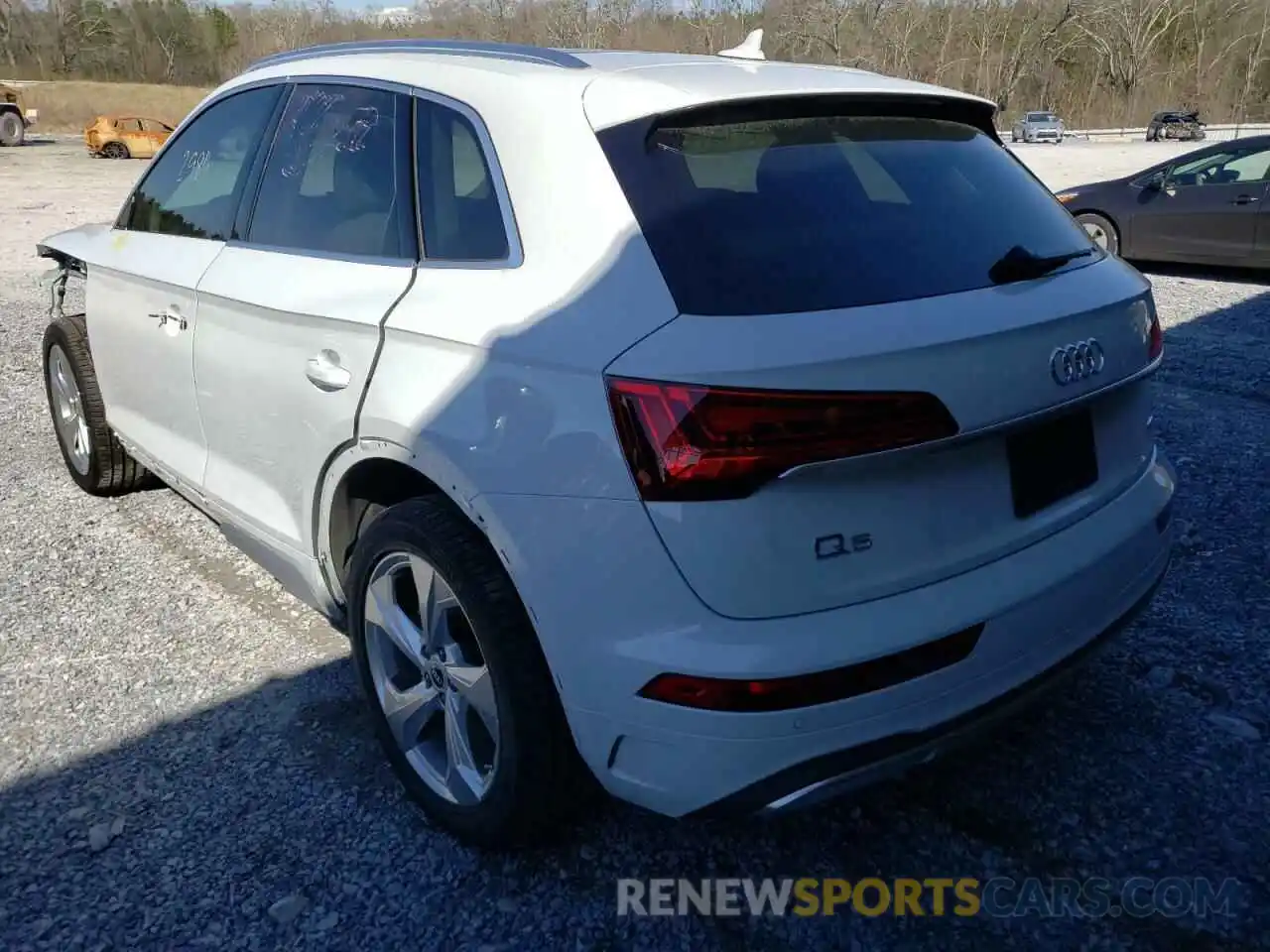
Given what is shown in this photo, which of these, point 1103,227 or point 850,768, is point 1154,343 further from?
point 1103,227

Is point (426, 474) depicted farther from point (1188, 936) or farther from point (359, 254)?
point (1188, 936)

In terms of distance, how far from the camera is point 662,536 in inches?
72.5

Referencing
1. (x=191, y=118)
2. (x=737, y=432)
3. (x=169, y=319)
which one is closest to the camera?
(x=737, y=432)

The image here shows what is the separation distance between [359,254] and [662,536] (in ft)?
4.27

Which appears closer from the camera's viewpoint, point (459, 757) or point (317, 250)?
point (459, 757)

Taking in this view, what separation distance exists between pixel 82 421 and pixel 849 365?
404 centimetres

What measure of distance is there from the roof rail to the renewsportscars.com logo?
192 cm

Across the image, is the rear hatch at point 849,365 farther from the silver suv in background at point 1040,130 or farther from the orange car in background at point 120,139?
the silver suv in background at point 1040,130

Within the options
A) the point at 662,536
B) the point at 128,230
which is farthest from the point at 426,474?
the point at 128,230

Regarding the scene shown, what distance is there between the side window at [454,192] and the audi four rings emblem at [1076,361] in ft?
3.83

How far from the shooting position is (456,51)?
2.71 m

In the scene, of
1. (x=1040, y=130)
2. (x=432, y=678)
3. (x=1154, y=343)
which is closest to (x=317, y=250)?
(x=432, y=678)

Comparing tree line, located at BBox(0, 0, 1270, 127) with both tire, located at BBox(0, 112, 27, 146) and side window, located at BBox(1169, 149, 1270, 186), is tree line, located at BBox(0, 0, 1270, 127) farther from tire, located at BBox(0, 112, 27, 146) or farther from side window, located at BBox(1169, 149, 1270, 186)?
side window, located at BBox(1169, 149, 1270, 186)

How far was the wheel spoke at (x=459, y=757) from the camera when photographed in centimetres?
242
